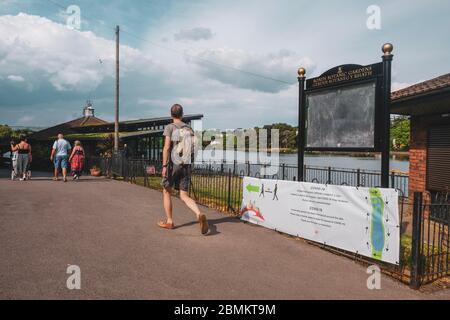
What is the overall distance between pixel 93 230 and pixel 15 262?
1.75 m

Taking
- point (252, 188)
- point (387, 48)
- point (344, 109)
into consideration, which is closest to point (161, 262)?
point (252, 188)

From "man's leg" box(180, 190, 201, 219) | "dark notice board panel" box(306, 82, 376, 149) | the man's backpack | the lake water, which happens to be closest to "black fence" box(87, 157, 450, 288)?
"dark notice board panel" box(306, 82, 376, 149)

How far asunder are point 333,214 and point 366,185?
9.63 metres

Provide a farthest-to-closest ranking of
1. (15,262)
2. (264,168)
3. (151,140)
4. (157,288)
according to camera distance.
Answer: (151,140) → (264,168) → (15,262) → (157,288)

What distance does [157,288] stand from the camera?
3.74 m

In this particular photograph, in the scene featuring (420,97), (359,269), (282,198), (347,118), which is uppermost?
(420,97)

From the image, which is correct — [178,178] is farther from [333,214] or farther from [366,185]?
[366,185]

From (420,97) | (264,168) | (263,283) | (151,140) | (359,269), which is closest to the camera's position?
(263,283)

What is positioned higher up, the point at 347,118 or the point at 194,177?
the point at 347,118

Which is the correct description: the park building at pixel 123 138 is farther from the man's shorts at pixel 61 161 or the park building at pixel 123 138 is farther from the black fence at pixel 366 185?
the man's shorts at pixel 61 161

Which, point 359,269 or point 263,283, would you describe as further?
point 359,269

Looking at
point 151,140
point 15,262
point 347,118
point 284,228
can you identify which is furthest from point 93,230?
point 151,140

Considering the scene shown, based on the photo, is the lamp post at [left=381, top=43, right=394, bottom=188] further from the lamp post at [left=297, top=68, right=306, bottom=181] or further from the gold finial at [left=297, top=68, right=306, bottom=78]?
the gold finial at [left=297, top=68, right=306, bottom=78]

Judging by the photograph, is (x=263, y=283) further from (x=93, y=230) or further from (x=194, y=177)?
(x=194, y=177)
